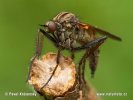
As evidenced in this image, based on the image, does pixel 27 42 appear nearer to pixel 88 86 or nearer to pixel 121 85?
pixel 121 85

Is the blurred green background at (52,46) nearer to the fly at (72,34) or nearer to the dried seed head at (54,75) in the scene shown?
the fly at (72,34)

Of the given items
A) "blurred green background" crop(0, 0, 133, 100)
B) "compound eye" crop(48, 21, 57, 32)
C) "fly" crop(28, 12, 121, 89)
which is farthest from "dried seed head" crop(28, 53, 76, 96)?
"blurred green background" crop(0, 0, 133, 100)

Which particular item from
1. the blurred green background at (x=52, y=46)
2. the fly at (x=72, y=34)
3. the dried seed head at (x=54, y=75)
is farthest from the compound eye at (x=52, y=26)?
the blurred green background at (x=52, y=46)

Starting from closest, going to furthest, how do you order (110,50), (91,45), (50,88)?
(50,88)
(91,45)
(110,50)

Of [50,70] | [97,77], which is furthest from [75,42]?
[97,77]

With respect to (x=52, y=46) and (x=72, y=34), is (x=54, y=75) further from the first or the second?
(x=52, y=46)
